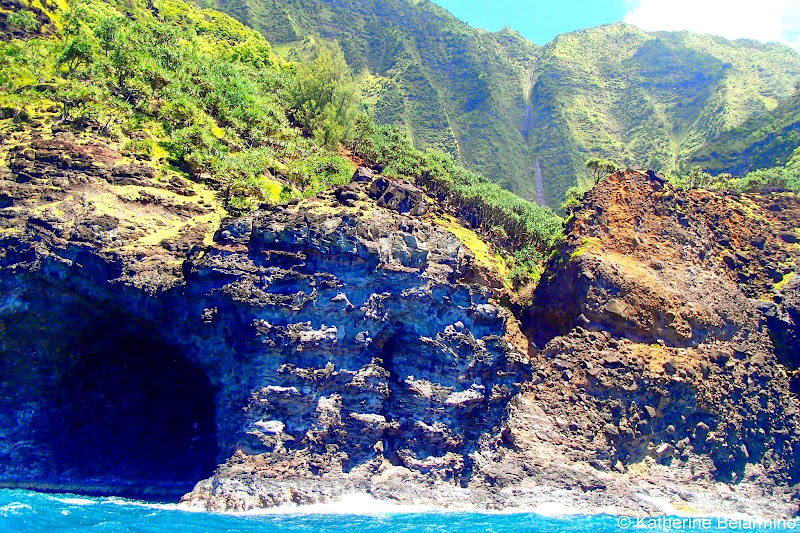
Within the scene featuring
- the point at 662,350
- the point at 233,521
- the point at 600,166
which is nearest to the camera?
the point at 233,521

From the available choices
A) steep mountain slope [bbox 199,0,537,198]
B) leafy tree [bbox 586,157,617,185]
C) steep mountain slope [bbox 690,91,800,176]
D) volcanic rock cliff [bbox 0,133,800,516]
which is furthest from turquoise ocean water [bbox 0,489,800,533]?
steep mountain slope [bbox 199,0,537,198]

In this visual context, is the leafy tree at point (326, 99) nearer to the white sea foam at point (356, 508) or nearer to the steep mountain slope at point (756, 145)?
the white sea foam at point (356, 508)

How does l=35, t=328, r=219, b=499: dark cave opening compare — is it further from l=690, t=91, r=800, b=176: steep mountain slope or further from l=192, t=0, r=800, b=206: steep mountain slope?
l=690, t=91, r=800, b=176: steep mountain slope

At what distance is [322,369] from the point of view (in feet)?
145

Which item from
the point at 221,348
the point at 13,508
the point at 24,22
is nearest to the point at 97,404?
the point at 221,348

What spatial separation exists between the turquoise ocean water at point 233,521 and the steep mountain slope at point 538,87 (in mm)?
96597

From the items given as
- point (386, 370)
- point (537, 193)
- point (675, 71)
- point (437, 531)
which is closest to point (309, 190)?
point (386, 370)

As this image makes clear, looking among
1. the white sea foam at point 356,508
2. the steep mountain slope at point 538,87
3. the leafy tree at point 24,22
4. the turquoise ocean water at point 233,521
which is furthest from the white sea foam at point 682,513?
the steep mountain slope at point 538,87

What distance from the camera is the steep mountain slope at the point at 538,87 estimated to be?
141m

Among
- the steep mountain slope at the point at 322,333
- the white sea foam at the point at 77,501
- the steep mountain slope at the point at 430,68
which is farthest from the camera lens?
the steep mountain slope at the point at 430,68

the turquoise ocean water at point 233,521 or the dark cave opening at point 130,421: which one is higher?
the dark cave opening at point 130,421

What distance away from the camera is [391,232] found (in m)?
48.8

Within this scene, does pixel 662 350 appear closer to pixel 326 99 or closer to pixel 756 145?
pixel 326 99

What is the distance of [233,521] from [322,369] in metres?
11.1
